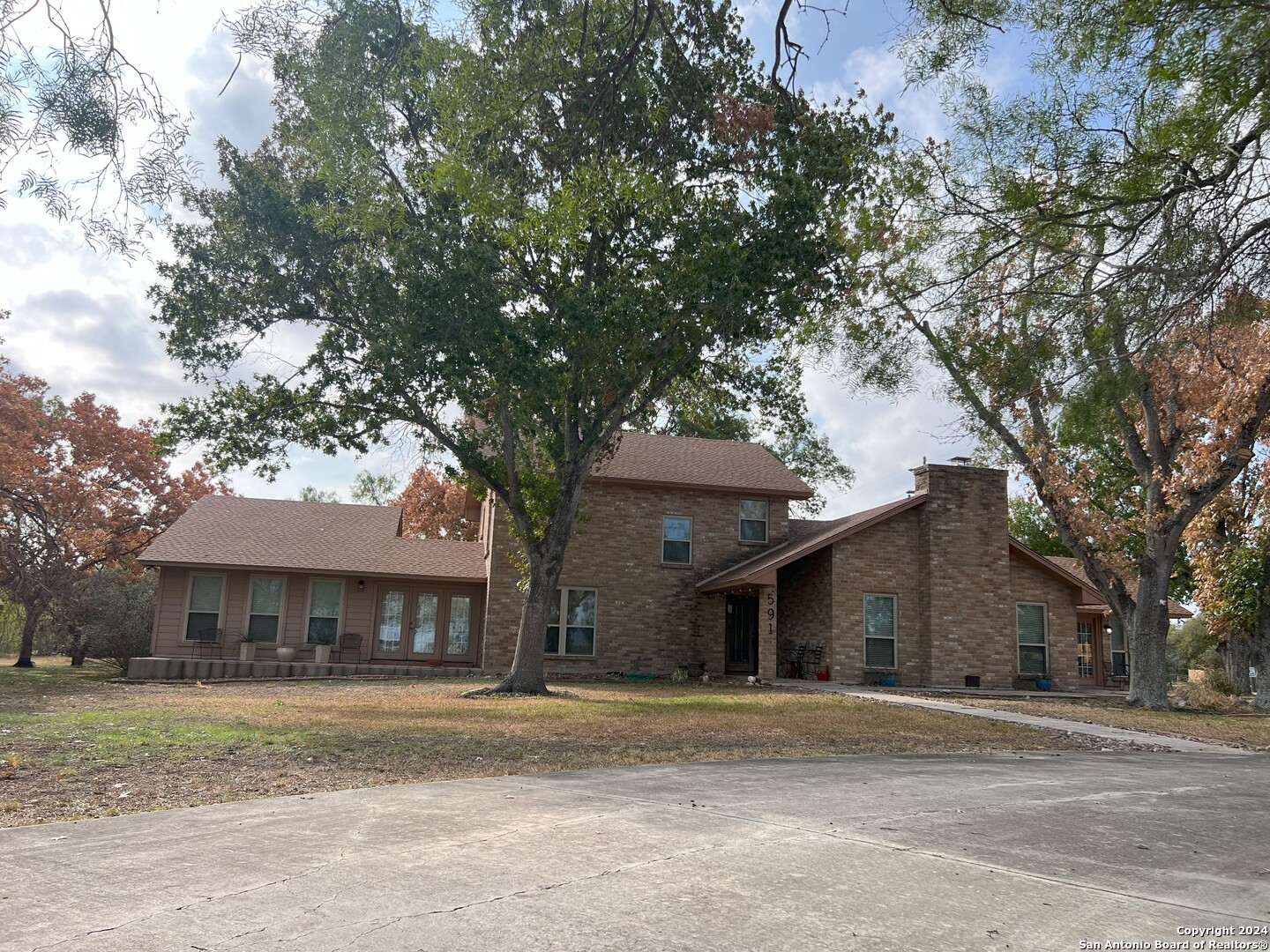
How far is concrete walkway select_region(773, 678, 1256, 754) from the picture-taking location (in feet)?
38.5

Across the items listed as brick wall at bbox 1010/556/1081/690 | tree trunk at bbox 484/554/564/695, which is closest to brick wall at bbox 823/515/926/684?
brick wall at bbox 1010/556/1081/690

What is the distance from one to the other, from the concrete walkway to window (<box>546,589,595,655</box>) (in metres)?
6.26

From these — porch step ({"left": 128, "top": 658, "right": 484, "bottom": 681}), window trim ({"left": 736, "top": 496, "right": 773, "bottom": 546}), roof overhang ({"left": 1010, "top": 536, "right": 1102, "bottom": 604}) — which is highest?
window trim ({"left": 736, "top": 496, "right": 773, "bottom": 546})

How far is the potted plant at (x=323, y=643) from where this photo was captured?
23.7 m

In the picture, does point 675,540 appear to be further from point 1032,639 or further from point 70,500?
point 70,500

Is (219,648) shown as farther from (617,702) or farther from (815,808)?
(815,808)

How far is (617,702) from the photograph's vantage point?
53.5 feet

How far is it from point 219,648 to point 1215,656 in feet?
123

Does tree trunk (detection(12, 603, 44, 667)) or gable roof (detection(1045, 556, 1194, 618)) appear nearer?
gable roof (detection(1045, 556, 1194, 618))

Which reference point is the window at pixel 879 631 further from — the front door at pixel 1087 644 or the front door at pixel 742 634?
the front door at pixel 1087 644

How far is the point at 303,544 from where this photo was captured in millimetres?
25000

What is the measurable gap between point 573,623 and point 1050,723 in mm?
12881

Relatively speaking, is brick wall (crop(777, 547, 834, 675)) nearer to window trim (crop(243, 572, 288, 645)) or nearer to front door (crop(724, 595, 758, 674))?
front door (crop(724, 595, 758, 674))

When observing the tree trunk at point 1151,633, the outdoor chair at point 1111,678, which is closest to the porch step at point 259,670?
the tree trunk at point 1151,633
